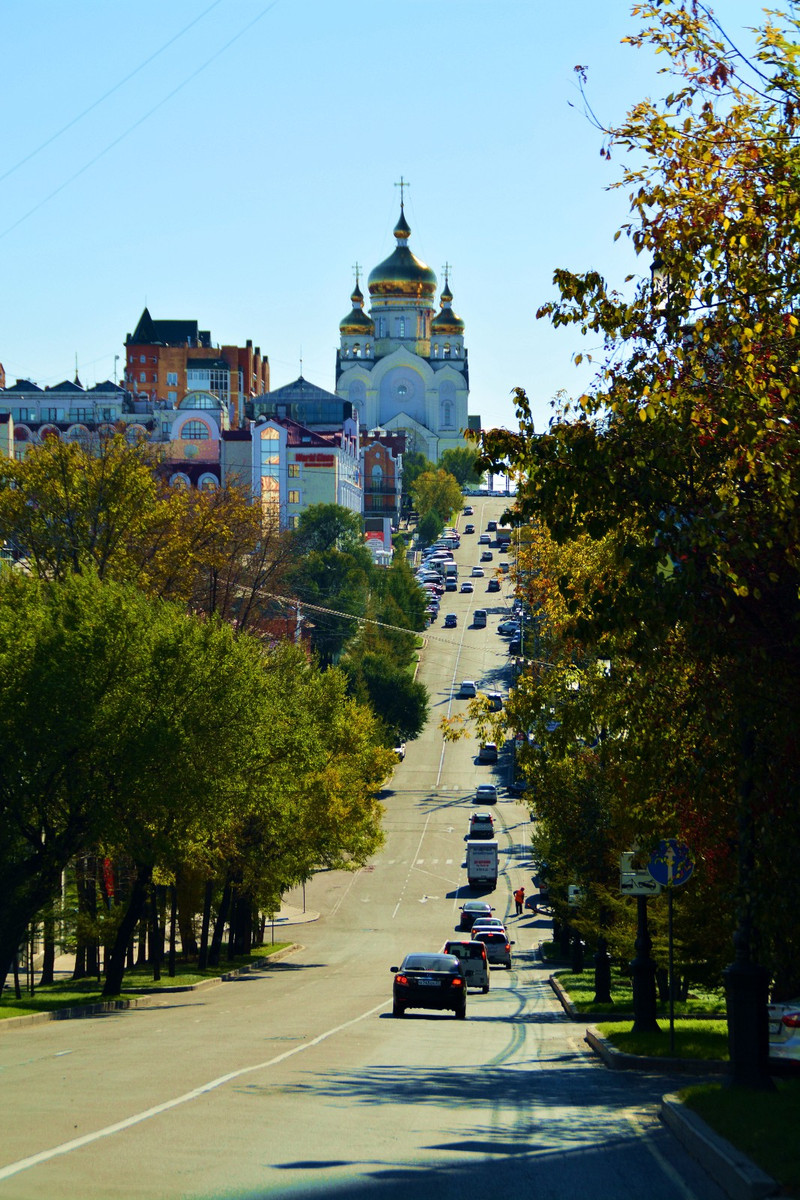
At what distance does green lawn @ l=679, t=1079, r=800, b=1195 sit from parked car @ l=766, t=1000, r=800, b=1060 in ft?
3.53

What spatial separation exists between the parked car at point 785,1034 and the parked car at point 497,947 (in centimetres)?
3148

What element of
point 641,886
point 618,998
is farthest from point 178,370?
point 641,886

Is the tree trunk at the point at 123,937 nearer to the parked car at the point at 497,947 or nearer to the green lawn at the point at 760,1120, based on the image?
the parked car at the point at 497,947

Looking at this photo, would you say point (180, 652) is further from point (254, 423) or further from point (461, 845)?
point (254, 423)

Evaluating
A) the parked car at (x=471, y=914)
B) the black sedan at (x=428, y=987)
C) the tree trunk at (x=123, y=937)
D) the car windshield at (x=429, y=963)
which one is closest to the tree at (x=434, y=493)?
the parked car at (x=471, y=914)

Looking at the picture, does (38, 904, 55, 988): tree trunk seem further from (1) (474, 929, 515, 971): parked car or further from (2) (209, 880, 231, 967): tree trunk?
(1) (474, 929, 515, 971): parked car

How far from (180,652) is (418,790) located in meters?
57.5

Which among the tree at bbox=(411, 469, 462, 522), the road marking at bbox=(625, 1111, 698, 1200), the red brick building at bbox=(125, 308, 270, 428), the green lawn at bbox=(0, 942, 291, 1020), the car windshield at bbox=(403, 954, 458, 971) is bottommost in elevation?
the green lawn at bbox=(0, 942, 291, 1020)

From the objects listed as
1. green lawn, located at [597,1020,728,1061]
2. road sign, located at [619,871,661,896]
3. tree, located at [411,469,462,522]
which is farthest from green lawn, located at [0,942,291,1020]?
tree, located at [411,469,462,522]

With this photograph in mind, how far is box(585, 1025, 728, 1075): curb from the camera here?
16.6 metres

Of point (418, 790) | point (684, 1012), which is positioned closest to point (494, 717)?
point (684, 1012)

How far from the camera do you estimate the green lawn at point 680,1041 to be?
17266mm

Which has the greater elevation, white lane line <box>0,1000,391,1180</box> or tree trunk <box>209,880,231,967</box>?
white lane line <box>0,1000,391,1180</box>

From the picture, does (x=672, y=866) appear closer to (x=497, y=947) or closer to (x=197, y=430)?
(x=497, y=947)
